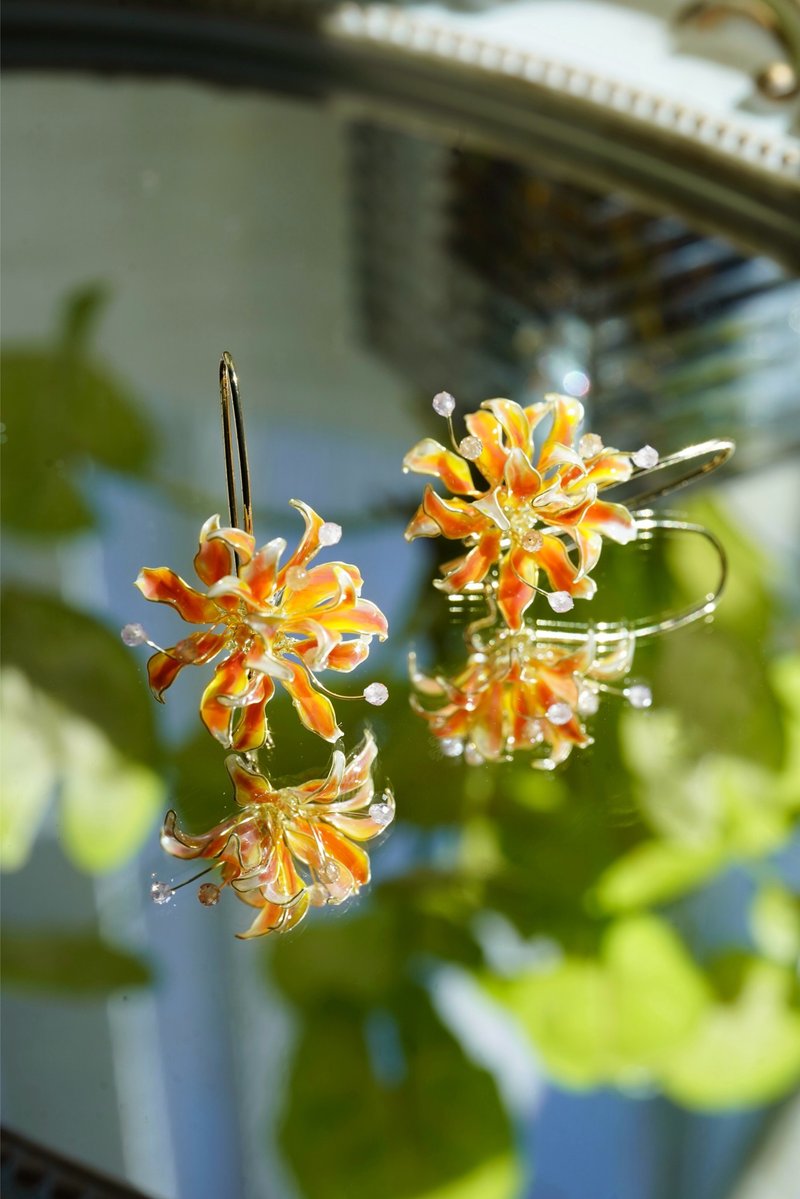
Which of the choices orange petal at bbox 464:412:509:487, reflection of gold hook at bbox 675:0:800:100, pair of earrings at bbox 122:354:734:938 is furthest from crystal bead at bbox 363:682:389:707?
reflection of gold hook at bbox 675:0:800:100

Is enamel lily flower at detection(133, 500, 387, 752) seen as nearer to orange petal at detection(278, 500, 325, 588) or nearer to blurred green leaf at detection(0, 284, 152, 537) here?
orange petal at detection(278, 500, 325, 588)

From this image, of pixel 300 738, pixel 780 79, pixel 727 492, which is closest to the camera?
pixel 300 738

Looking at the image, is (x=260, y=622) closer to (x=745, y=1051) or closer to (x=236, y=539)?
(x=236, y=539)

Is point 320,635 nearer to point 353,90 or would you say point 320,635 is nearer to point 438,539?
point 438,539

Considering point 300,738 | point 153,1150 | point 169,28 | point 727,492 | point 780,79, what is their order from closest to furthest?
point 153,1150, point 300,738, point 727,492, point 780,79, point 169,28

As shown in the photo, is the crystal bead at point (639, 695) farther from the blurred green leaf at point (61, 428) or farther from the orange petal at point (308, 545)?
the blurred green leaf at point (61, 428)

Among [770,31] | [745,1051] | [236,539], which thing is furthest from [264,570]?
[770,31]

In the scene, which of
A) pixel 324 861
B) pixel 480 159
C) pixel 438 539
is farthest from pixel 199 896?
pixel 480 159
